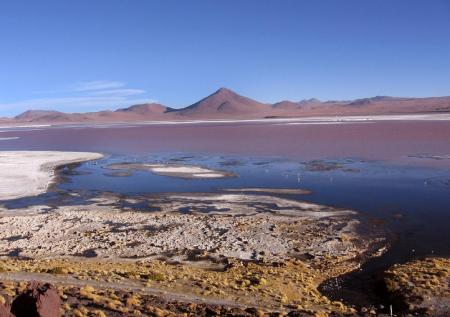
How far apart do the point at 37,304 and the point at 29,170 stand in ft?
75.7

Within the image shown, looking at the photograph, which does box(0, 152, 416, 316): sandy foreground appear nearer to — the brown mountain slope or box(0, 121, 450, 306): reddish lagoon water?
box(0, 121, 450, 306): reddish lagoon water

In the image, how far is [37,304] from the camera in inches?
249

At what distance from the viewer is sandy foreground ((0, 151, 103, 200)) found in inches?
847

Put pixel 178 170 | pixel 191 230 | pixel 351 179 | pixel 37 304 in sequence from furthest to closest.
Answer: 1. pixel 178 170
2. pixel 351 179
3. pixel 191 230
4. pixel 37 304

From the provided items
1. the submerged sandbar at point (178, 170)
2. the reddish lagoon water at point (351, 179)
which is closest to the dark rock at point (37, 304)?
the reddish lagoon water at point (351, 179)

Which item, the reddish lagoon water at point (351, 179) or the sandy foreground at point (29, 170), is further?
the sandy foreground at point (29, 170)

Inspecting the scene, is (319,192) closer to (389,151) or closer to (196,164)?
(196,164)

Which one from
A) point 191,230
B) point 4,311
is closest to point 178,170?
point 191,230

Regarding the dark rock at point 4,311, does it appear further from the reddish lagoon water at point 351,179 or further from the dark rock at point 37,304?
the reddish lagoon water at point 351,179

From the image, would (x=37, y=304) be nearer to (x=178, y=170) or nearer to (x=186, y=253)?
(x=186, y=253)

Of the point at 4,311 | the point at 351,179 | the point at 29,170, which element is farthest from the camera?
the point at 29,170

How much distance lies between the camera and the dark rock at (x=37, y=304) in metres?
6.36

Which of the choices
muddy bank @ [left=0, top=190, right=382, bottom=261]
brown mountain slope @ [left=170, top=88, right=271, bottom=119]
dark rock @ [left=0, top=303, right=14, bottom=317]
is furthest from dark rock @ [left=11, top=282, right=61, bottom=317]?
brown mountain slope @ [left=170, top=88, right=271, bottom=119]

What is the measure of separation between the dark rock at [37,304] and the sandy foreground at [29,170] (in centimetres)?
1446
